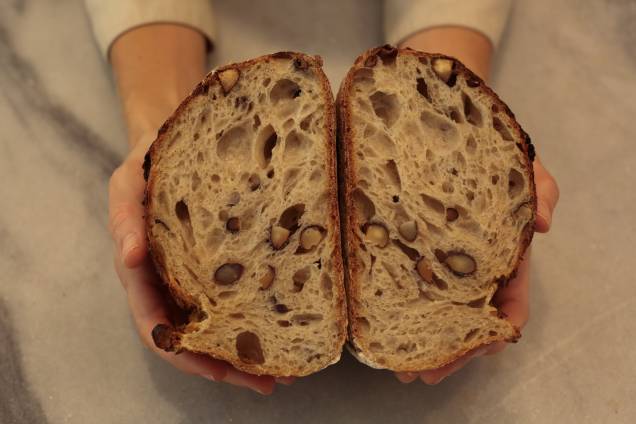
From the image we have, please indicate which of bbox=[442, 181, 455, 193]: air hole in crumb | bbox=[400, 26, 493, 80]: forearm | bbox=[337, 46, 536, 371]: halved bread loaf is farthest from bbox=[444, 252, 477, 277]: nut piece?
bbox=[400, 26, 493, 80]: forearm

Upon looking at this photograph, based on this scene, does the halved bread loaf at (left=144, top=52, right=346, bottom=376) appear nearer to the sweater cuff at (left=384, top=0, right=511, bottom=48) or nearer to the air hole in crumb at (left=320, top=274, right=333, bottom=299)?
the air hole in crumb at (left=320, top=274, right=333, bottom=299)

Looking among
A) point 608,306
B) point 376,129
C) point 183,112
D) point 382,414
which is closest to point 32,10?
point 183,112

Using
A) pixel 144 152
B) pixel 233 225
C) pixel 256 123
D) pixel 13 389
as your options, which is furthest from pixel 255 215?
pixel 13 389

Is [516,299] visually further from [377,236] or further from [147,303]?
[147,303]

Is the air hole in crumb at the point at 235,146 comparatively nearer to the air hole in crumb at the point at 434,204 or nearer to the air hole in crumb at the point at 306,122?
the air hole in crumb at the point at 306,122

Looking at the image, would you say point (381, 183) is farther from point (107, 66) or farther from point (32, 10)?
point (32, 10)
